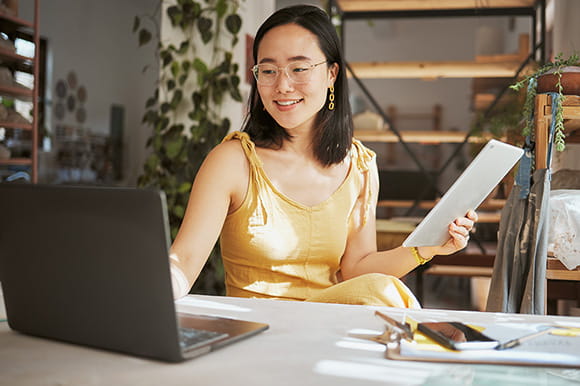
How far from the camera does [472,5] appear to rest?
4188 mm

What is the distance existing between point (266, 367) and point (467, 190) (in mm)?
611

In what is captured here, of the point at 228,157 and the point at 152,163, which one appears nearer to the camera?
the point at 228,157

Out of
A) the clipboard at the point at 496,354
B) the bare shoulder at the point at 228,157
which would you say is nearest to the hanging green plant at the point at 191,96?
the bare shoulder at the point at 228,157

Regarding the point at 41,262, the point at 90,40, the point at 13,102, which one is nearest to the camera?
the point at 41,262

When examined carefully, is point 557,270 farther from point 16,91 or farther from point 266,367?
point 16,91

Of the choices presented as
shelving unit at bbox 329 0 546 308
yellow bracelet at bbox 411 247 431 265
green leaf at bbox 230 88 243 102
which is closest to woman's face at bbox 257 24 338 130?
yellow bracelet at bbox 411 247 431 265

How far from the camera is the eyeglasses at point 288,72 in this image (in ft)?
5.06

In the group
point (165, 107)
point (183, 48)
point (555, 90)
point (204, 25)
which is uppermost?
point (204, 25)

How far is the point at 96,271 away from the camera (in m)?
0.75

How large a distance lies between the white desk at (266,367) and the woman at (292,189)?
591 mm

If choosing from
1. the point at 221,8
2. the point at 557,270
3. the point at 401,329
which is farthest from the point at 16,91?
the point at 401,329

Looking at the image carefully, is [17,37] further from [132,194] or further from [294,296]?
[132,194]

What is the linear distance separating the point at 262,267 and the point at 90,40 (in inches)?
249

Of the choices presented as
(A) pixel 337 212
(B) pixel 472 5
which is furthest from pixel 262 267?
(B) pixel 472 5
